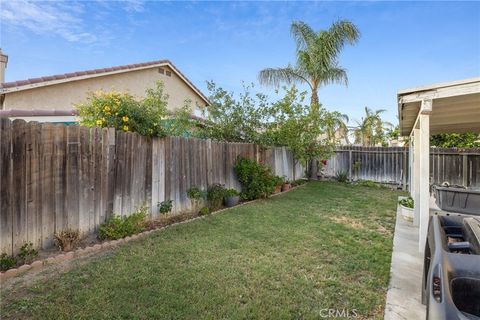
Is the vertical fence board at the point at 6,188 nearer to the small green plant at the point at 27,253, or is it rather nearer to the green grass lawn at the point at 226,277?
the small green plant at the point at 27,253

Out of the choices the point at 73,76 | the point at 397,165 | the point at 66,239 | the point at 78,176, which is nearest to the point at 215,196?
the point at 78,176

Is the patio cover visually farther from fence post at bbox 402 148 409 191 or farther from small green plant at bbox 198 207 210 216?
fence post at bbox 402 148 409 191

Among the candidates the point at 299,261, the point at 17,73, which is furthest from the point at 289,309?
the point at 17,73

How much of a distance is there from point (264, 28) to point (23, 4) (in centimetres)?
792

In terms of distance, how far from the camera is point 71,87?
10.4 m

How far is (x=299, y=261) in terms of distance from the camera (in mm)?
4012

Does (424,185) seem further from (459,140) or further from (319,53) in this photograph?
(319,53)

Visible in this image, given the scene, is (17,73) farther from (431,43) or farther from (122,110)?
(431,43)

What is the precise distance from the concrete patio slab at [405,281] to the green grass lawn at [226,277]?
0.10 metres

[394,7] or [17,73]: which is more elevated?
[394,7]

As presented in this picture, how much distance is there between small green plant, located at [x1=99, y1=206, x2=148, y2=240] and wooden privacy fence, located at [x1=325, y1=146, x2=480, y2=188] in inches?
402

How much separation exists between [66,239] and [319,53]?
44.4 ft

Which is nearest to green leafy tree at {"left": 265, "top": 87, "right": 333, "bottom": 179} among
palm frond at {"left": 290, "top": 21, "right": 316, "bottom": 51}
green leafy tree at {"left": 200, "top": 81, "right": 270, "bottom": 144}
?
green leafy tree at {"left": 200, "top": 81, "right": 270, "bottom": 144}

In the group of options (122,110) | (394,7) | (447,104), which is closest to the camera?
(447,104)
